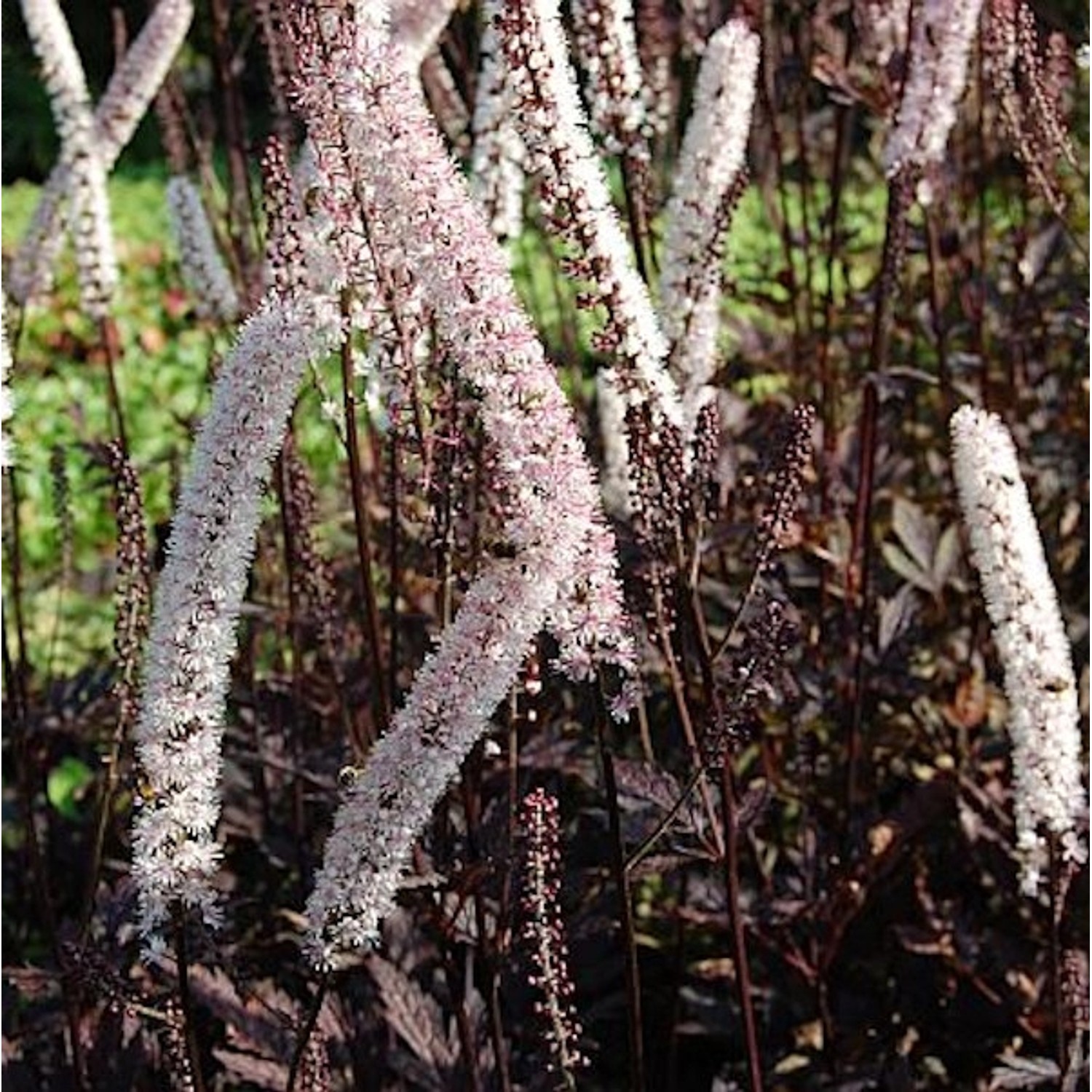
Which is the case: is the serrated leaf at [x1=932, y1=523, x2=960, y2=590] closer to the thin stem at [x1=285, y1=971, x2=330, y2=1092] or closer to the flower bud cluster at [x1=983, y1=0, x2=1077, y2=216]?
the flower bud cluster at [x1=983, y1=0, x2=1077, y2=216]

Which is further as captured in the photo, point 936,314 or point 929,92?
point 936,314

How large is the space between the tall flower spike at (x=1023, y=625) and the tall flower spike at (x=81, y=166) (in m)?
Result: 1.93

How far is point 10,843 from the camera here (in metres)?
5.00

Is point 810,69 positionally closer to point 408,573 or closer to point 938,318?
point 938,318

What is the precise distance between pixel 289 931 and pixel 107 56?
11.5 meters

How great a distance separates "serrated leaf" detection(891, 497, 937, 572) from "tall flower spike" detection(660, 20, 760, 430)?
1.09 metres

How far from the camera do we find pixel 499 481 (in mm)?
2152

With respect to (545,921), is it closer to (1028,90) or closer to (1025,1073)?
(1025,1073)

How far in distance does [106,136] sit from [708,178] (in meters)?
1.53

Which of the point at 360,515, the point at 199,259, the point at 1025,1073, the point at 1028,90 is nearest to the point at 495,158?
the point at 360,515

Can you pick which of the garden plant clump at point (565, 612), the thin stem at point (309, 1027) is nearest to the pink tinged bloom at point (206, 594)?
the garden plant clump at point (565, 612)

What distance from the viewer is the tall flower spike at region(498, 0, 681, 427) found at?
91.7 inches

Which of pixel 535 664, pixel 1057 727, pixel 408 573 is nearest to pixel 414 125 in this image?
pixel 535 664

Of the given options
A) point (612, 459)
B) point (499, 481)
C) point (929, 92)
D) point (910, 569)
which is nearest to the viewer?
point (499, 481)
